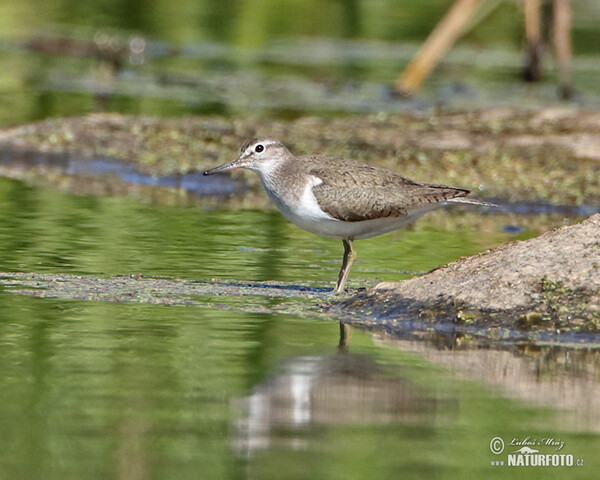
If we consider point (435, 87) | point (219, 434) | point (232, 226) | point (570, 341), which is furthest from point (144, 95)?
point (219, 434)

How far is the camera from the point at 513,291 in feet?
28.1

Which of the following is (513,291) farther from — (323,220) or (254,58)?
(254,58)

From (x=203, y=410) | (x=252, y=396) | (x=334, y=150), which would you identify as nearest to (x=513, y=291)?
(x=252, y=396)

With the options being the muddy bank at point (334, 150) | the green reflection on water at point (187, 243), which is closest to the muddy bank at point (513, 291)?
the green reflection on water at point (187, 243)

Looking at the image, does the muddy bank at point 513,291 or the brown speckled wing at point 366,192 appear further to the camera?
the brown speckled wing at point 366,192

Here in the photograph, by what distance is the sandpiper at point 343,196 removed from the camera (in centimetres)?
995

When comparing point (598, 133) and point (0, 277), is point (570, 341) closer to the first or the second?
point (0, 277)

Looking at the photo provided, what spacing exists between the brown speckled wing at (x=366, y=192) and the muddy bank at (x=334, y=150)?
434 centimetres

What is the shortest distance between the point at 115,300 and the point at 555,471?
4067 mm

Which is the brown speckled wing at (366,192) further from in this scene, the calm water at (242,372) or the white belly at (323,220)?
the calm water at (242,372)

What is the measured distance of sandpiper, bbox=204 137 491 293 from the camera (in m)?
9.95

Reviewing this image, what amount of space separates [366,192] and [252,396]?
3.63 meters

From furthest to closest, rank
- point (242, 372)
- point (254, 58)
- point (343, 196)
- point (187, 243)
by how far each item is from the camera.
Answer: point (254, 58)
point (187, 243)
point (343, 196)
point (242, 372)

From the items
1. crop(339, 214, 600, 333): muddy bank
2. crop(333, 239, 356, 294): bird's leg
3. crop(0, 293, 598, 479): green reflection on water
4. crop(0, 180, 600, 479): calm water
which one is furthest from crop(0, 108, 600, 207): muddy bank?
crop(0, 293, 598, 479): green reflection on water
